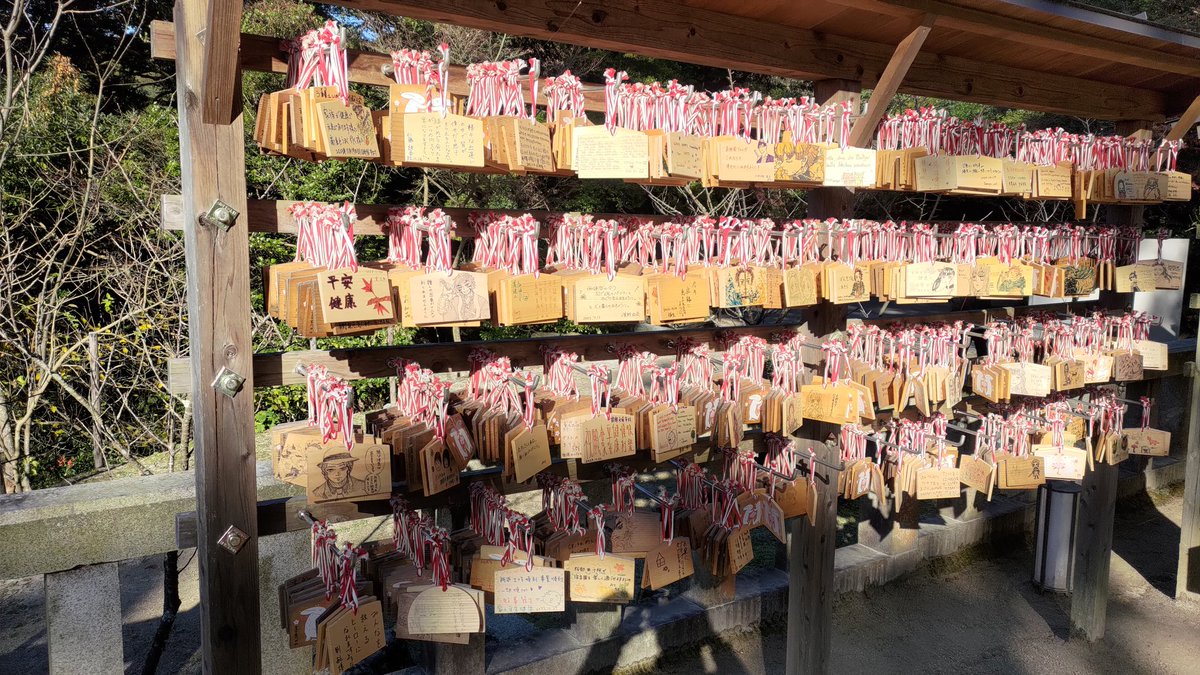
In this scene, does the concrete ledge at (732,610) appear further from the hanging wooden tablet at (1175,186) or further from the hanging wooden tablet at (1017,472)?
the hanging wooden tablet at (1175,186)

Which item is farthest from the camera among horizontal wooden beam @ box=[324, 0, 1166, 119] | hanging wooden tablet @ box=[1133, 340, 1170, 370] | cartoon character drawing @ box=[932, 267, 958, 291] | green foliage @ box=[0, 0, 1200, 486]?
green foliage @ box=[0, 0, 1200, 486]

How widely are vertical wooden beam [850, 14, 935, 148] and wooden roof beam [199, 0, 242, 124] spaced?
208 centimetres

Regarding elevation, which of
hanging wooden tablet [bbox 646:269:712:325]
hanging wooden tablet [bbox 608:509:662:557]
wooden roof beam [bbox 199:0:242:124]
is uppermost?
wooden roof beam [bbox 199:0:242:124]

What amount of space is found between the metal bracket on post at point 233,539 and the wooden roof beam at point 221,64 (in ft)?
3.50

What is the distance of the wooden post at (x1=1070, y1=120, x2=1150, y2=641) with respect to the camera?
4.07m

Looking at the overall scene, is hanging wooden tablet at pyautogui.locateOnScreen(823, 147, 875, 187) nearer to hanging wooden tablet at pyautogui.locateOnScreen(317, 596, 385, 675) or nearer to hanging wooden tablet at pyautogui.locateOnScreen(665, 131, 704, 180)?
hanging wooden tablet at pyautogui.locateOnScreen(665, 131, 704, 180)

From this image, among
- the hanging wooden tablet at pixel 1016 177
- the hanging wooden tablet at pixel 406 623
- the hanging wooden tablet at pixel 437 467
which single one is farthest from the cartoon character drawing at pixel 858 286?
the hanging wooden tablet at pixel 406 623

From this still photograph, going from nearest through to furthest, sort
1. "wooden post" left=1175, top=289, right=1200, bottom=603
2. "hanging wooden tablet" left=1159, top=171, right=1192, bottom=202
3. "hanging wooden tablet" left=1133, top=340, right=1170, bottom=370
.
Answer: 1. "hanging wooden tablet" left=1159, top=171, right=1192, bottom=202
2. "hanging wooden tablet" left=1133, top=340, right=1170, bottom=370
3. "wooden post" left=1175, top=289, right=1200, bottom=603

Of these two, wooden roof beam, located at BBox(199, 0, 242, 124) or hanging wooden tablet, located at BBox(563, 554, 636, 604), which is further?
hanging wooden tablet, located at BBox(563, 554, 636, 604)

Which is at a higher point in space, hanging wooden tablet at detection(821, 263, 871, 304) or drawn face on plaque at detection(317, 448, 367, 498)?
hanging wooden tablet at detection(821, 263, 871, 304)

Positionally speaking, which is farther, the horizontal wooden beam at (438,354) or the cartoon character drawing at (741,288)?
the cartoon character drawing at (741,288)

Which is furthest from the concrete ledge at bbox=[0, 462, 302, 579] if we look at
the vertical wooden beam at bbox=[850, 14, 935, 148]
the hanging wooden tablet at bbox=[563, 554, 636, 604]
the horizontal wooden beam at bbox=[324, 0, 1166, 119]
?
the vertical wooden beam at bbox=[850, 14, 935, 148]

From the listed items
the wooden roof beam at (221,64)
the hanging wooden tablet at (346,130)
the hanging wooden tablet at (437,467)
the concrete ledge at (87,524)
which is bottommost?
the concrete ledge at (87,524)

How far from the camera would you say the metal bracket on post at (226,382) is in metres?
2.01
